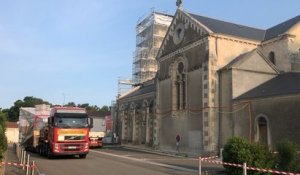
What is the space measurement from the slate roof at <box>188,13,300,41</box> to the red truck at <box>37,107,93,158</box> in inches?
537

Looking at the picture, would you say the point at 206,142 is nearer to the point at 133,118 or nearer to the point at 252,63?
the point at 252,63

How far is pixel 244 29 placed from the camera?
35.8m

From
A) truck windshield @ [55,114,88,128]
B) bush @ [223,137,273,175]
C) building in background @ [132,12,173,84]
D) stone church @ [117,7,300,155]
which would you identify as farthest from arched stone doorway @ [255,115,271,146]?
building in background @ [132,12,173,84]

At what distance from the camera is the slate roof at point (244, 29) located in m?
32.5

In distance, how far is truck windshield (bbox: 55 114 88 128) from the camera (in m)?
24.5

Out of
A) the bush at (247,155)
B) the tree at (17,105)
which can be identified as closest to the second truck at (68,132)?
the bush at (247,155)

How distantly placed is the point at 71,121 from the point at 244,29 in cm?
1962

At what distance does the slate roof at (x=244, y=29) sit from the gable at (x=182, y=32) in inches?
32.1

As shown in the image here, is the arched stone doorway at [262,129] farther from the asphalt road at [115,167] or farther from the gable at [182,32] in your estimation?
the gable at [182,32]

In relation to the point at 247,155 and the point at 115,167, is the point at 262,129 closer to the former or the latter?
the point at 247,155

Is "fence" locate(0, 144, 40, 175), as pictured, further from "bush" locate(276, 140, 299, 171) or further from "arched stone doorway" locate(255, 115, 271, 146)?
"arched stone doorway" locate(255, 115, 271, 146)

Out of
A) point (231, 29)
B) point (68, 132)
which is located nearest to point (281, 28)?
point (231, 29)

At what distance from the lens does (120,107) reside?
55094 millimetres

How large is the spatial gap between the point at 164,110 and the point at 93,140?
9.26 meters
